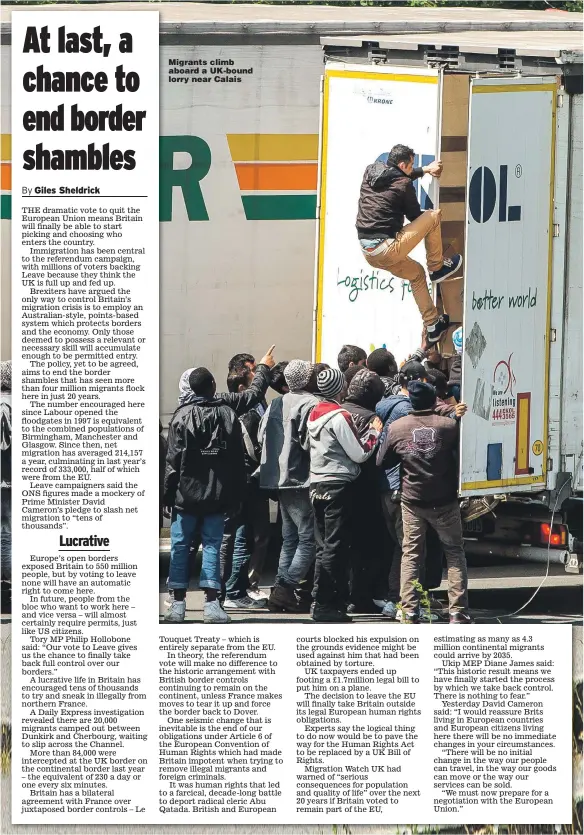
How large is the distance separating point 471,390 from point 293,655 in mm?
2284

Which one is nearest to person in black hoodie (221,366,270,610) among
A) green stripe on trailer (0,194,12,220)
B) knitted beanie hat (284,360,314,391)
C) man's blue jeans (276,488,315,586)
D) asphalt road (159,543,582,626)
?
asphalt road (159,543,582,626)

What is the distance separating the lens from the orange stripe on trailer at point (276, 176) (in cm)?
1078

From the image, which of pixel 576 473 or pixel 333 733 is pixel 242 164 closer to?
pixel 576 473

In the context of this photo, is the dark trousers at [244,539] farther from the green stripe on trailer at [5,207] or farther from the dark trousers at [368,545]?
the green stripe on trailer at [5,207]

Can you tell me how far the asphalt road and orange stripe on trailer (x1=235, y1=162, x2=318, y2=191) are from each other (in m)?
2.63

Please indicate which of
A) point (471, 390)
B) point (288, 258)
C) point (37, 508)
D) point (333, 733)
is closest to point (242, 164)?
point (288, 258)

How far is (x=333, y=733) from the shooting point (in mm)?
7352

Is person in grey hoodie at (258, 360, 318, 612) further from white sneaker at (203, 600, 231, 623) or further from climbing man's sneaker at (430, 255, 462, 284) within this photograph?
climbing man's sneaker at (430, 255, 462, 284)

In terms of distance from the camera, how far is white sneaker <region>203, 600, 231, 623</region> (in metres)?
9.08

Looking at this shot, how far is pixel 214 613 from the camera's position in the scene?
909 centimetres

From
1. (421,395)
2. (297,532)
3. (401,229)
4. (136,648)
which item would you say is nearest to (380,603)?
(297,532)

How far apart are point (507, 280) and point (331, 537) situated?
188 cm

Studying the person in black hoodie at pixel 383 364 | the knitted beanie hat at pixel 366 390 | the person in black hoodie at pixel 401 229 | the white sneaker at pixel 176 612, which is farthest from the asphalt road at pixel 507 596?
the person in black hoodie at pixel 401 229

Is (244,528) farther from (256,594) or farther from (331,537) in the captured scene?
(331,537)
